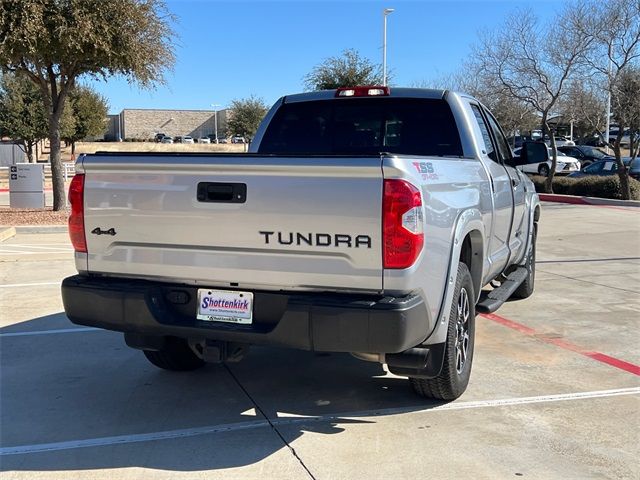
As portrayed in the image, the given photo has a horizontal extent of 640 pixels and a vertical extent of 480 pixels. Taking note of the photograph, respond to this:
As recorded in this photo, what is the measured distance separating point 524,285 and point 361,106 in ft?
10.7

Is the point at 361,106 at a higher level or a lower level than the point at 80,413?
higher

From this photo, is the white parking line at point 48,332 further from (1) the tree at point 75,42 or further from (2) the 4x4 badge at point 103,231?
(1) the tree at point 75,42

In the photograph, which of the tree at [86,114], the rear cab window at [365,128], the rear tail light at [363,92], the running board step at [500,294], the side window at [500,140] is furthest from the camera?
the tree at [86,114]

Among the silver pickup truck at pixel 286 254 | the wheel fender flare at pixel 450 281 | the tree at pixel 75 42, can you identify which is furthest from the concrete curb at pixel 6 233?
the wheel fender flare at pixel 450 281

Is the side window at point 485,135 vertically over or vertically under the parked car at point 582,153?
under

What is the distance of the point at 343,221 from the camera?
3.47 meters

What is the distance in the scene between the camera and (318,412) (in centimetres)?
436

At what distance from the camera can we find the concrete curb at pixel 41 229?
43.8ft

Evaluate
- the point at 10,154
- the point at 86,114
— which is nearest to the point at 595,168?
the point at 86,114

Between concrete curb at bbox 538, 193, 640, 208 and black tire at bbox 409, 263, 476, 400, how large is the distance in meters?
16.3

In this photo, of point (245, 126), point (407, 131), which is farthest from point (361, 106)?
point (245, 126)

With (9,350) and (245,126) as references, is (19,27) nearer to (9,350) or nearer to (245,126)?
(9,350)

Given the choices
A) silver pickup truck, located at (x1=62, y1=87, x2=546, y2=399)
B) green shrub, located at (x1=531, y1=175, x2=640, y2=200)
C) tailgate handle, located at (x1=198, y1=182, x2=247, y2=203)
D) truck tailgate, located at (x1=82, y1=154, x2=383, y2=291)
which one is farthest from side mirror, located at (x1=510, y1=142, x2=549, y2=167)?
green shrub, located at (x1=531, y1=175, x2=640, y2=200)

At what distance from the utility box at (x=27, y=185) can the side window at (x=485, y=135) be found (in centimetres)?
1386
